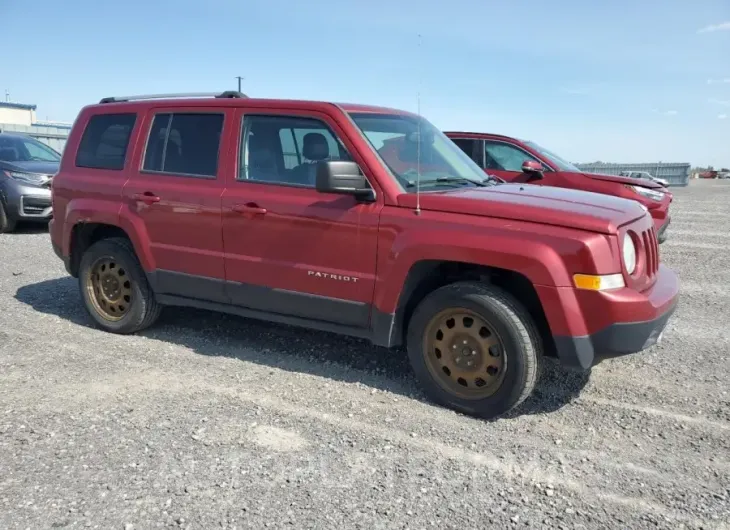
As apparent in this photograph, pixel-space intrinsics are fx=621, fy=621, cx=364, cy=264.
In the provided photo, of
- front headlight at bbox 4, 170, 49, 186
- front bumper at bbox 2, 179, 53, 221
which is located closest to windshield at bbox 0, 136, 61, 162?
front headlight at bbox 4, 170, 49, 186

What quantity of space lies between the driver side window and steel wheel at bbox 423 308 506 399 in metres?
5.93

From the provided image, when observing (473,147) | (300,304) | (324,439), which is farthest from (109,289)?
(473,147)

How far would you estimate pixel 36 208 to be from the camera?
10477mm

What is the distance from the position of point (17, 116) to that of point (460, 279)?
161 feet

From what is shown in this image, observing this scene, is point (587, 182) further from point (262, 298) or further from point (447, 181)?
point (262, 298)

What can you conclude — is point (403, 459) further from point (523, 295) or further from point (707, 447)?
point (707, 447)

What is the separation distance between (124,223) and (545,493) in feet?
12.3

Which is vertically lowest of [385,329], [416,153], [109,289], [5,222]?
[5,222]

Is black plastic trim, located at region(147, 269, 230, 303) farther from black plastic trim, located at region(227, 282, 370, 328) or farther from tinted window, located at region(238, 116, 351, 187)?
tinted window, located at region(238, 116, 351, 187)

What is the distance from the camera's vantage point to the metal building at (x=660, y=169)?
30.5 meters

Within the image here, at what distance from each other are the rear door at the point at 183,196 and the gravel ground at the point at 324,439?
2.02 feet

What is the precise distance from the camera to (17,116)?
44406 millimetres

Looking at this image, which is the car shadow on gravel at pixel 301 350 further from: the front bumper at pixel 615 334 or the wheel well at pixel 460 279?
the front bumper at pixel 615 334

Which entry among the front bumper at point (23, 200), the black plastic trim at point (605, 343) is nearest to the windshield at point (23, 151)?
the front bumper at point (23, 200)
